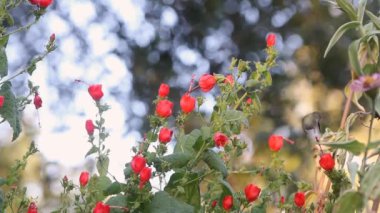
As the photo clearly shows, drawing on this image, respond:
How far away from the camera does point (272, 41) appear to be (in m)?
1.56

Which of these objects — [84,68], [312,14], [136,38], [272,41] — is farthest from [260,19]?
[272,41]

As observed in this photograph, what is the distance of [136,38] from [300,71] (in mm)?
1492

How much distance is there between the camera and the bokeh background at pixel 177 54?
5215 millimetres

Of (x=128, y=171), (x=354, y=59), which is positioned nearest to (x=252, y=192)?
(x=128, y=171)

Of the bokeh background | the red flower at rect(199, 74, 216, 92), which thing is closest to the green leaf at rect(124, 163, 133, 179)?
the red flower at rect(199, 74, 216, 92)

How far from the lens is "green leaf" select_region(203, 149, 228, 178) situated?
1341 millimetres

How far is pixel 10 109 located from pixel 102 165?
25 centimetres

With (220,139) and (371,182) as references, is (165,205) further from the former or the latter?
(371,182)

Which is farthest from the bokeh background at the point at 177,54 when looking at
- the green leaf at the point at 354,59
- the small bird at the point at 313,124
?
the green leaf at the point at 354,59

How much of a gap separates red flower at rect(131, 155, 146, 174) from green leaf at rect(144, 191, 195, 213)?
4.0 inches

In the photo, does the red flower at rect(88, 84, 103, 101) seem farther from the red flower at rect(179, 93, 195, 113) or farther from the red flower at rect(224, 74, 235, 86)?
the red flower at rect(224, 74, 235, 86)

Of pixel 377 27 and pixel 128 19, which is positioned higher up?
pixel 128 19

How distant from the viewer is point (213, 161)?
1.34 metres

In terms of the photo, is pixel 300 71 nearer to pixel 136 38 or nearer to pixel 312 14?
pixel 312 14
